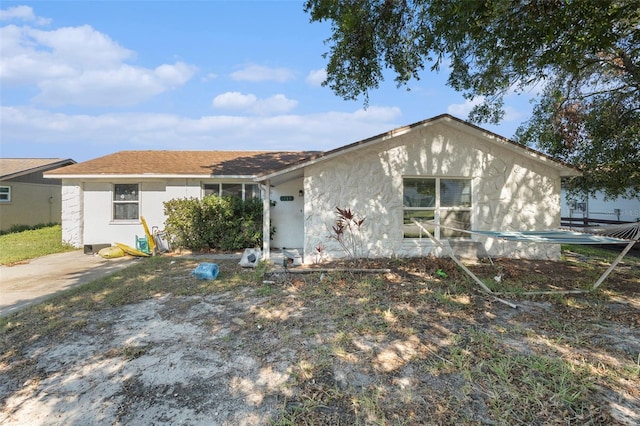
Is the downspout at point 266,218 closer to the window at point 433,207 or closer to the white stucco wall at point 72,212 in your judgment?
the window at point 433,207

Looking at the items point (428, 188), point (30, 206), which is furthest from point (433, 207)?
point (30, 206)

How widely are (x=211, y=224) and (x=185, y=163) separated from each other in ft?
11.1

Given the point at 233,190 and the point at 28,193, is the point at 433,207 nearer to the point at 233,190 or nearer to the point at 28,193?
the point at 233,190

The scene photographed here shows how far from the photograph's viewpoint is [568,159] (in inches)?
390

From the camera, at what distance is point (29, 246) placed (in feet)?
37.8

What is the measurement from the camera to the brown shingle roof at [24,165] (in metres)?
16.0

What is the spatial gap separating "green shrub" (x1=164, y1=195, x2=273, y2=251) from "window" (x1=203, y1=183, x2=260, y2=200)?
0.67 meters

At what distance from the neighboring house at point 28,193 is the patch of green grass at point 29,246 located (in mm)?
1826

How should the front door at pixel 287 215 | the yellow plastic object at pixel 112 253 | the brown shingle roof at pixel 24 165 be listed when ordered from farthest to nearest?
the brown shingle roof at pixel 24 165 < the front door at pixel 287 215 < the yellow plastic object at pixel 112 253

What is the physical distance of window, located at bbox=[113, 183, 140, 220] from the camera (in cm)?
1120

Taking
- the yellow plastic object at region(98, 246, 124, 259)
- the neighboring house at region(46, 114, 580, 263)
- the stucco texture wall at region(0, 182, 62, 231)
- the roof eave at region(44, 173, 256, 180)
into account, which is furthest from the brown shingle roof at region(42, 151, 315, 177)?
the stucco texture wall at region(0, 182, 62, 231)

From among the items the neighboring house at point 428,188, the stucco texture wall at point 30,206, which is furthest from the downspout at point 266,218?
the stucco texture wall at point 30,206

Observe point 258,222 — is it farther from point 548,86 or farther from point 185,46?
point 548,86

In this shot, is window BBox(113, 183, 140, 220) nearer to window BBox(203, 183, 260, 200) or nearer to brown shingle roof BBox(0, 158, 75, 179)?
window BBox(203, 183, 260, 200)
